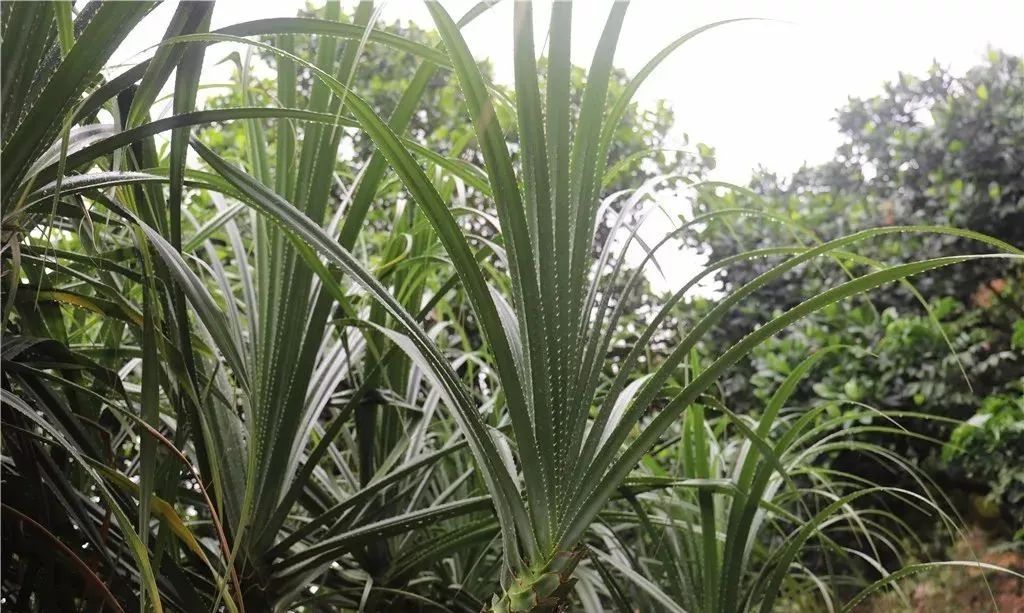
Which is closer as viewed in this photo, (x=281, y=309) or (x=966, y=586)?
(x=281, y=309)

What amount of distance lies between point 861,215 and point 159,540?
2474 mm

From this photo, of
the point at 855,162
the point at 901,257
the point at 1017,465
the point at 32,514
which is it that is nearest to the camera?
the point at 32,514

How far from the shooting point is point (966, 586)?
199 centimetres

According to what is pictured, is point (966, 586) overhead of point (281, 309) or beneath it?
beneath

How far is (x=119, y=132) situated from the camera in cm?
58

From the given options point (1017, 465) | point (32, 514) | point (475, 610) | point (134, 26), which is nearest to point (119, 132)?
point (134, 26)

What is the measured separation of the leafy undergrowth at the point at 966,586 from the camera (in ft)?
6.20

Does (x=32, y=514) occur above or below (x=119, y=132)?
below

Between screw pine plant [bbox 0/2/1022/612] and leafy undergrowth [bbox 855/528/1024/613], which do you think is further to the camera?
leafy undergrowth [bbox 855/528/1024/613]

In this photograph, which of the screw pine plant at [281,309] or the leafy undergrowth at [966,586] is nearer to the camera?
the screw pine plant at [281,309]

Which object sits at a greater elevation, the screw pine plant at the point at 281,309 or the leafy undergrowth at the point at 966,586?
the screw pine plant at the point at 281,309

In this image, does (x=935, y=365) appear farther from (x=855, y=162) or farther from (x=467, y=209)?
(x=467, y=209)

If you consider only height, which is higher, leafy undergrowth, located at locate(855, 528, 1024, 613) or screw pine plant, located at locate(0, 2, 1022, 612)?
screw pine plant, located at locate(0, 2, 1022, 612)

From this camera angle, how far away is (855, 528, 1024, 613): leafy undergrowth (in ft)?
6.20
